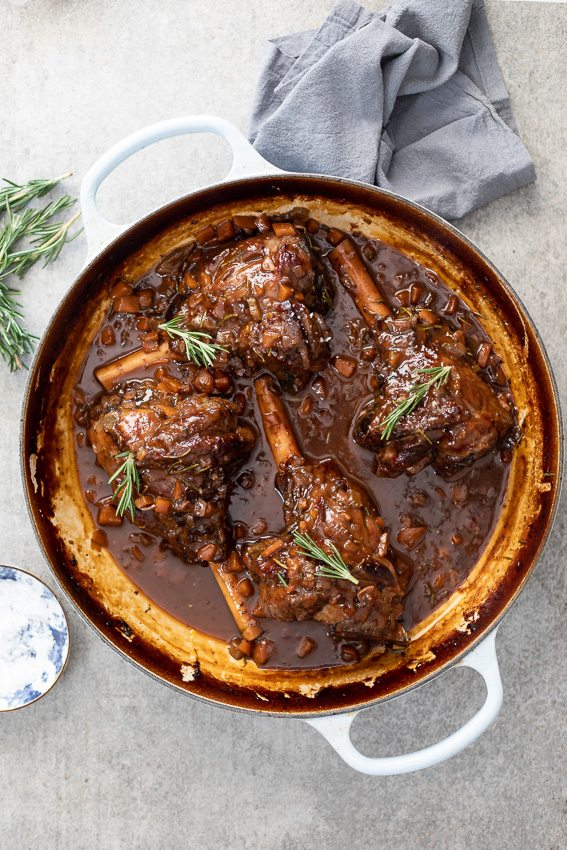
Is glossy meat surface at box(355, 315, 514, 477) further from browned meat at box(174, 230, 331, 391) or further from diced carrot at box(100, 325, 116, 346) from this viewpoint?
diced carrot at box(100, 325, 116, 346)

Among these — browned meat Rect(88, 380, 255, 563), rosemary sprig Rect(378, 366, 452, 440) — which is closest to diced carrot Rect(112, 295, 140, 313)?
browned meat Rect(88, 380, 255, 563)

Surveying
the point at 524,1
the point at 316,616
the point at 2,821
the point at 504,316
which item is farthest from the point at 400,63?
the point at 2,821

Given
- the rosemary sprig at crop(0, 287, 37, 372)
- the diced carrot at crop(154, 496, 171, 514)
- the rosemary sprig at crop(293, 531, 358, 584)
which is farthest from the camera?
the rosemary sprig at crop(0, 287, 37, 372)

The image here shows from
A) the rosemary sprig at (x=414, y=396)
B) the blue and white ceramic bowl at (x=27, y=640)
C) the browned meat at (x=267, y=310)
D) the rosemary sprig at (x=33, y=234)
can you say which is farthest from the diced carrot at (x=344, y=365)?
the blue and white ceramic bowl at (x=27, y=640)

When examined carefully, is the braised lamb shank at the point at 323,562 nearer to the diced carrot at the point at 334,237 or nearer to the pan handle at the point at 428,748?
the pan handle at the point at 428,748

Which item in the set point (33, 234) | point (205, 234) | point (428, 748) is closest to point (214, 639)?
point (428, 748)

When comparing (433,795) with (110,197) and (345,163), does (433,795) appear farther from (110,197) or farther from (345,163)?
(110,197)

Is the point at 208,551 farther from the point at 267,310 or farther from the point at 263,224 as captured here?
the point at 263,224
